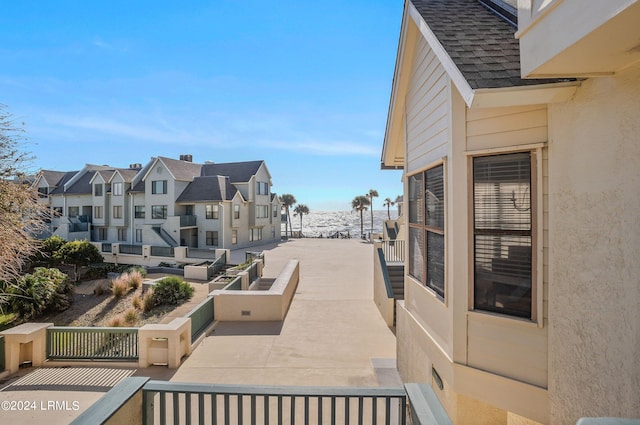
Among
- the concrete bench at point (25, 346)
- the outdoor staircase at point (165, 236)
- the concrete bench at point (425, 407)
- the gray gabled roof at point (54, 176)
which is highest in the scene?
the gray gabled roof at point (54, 176)

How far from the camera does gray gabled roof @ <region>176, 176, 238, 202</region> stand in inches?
1251

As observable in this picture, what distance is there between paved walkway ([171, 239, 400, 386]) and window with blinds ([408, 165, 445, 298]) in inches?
121

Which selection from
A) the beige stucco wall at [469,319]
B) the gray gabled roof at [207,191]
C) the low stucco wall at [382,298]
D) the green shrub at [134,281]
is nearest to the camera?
the beige stucco wall at [469,319]

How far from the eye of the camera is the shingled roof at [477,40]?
323 cm

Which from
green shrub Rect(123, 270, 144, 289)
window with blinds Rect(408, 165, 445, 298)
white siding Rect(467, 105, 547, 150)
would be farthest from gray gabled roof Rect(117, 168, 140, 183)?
white siding Rect(467, 105, 547, 150)

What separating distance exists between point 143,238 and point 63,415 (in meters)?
29.3

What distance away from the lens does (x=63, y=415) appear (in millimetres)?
5551

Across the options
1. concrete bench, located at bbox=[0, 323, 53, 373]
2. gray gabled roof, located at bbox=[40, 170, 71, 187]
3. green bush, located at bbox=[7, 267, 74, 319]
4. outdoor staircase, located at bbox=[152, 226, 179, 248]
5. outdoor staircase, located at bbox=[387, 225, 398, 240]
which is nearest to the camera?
concrete bench, located at bbox=[0, 323, 53, 373]

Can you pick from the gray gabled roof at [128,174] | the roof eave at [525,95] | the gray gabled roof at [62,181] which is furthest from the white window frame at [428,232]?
the gray gabled roof at [62,181]

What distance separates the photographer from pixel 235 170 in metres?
37.7

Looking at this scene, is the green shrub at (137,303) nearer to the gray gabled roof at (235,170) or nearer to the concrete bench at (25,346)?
the concrete bench at (25,346)

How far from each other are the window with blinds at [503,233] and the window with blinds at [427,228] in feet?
2.04

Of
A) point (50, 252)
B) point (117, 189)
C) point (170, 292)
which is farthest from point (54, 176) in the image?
point (170, 292)

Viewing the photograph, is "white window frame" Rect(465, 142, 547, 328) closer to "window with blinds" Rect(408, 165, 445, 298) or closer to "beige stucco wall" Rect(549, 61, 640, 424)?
"beige stucco wall" Rect(549, 61, 640, 424)
